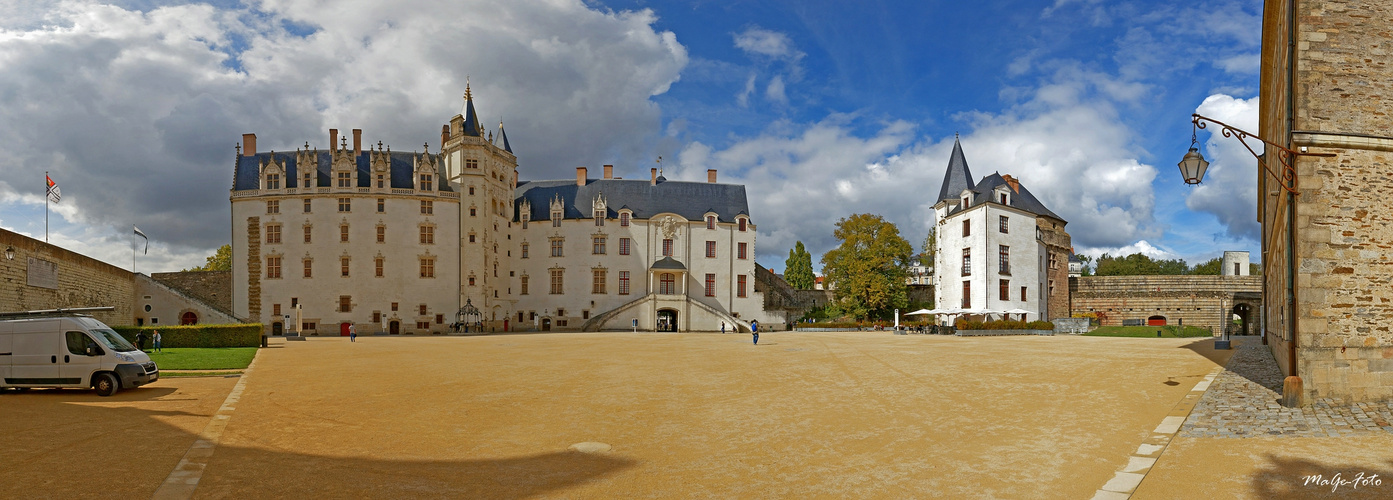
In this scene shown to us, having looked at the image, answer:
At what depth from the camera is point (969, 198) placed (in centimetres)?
4825

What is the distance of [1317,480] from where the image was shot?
7.10 metres

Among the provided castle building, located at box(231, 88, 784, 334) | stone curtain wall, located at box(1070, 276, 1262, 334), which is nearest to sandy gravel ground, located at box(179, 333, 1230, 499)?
castle building, located at box(231, 88, 784, 334)

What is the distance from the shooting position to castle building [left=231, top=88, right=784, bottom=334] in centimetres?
4647

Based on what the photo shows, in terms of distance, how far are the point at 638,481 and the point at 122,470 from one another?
5370 mm

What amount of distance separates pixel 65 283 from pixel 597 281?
30450mm

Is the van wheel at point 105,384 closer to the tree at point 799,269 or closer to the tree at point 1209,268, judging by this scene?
the tree at point 799,269

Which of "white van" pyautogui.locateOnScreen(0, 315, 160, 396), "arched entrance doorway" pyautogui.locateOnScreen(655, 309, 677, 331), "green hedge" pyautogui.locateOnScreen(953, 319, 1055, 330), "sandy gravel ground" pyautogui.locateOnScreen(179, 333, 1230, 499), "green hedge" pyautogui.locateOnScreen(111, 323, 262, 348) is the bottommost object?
"arched entrance doorway" pyautogui.locateOnScreen(655, 309, 677, 331)

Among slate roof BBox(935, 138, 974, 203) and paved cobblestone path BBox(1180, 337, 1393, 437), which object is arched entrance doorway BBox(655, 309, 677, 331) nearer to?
slate roof BBox(935, 138, 974, 203)

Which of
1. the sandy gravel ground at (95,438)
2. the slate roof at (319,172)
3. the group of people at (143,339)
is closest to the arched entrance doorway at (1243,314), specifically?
the slate roof at (319,172)

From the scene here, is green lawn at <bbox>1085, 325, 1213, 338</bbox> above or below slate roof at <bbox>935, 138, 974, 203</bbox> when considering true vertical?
below

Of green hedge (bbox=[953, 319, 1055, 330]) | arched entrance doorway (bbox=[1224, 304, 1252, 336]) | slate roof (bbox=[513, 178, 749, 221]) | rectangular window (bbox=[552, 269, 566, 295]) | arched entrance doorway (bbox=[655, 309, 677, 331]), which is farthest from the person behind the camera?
slate roof (bbox=[513, 178, 749, 221])

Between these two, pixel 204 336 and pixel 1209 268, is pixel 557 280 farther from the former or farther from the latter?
pixel 1209 268

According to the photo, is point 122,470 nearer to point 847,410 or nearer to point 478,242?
point 847,410

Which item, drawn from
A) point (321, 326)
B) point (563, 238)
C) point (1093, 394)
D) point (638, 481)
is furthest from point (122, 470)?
point (563, 238)
